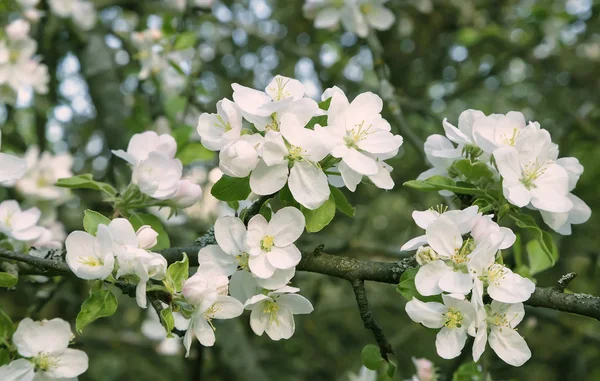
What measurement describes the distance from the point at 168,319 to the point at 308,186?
32cm

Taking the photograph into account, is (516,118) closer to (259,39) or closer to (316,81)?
(259,39)

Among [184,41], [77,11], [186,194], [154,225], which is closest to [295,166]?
[186,194]

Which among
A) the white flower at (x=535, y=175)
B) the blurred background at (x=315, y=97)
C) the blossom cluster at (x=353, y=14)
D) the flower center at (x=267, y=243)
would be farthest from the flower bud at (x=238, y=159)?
the blossom cluster at (x=353, y=14)

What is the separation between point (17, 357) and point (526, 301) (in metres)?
0.93

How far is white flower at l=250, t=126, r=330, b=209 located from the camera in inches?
44.7

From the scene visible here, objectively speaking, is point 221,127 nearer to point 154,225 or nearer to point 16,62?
point 154,225

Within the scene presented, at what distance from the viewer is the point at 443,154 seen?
1.35 meters

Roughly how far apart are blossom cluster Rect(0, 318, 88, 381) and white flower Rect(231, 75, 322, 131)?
1.77 feet

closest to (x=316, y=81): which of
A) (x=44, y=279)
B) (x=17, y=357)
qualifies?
(x=44, y=279)

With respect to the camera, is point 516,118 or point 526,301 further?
point 516,118

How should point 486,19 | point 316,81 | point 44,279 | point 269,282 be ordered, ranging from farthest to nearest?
point 486,19, point 316,81, point 44,279, point 269,282

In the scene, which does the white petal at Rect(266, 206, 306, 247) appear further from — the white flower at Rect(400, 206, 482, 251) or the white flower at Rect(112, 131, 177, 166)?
the white flower at Rect(112, 131, 177, 166)

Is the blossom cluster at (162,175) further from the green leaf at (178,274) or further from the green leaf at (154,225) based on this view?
the green leaf at (178,274)

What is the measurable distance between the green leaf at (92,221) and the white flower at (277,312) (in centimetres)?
31
